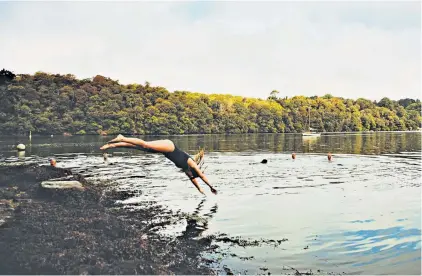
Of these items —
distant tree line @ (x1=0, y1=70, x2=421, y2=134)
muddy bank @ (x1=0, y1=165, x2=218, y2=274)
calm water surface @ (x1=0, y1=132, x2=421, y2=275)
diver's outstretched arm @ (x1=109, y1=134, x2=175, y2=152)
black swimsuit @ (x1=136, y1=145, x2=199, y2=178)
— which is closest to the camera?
muddy bank @ (x1=0, y1=165, x2=218, y2=274)

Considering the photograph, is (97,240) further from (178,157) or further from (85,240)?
(178,157)

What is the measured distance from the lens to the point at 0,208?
12617mm

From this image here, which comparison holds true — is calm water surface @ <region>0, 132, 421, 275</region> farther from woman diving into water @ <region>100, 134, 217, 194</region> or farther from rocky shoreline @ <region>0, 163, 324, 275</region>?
woman diving into water @ <region>100, 134, 217, 194</region>

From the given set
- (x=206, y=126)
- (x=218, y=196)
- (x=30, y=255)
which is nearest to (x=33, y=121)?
(x=206, y=126)

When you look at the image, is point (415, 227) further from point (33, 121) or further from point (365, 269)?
point (33, 121)

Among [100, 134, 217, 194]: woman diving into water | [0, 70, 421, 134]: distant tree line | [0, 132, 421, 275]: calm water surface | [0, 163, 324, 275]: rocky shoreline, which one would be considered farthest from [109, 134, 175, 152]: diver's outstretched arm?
[0, 70, 421, 134]: distant tree line

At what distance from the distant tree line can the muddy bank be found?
90621 mm

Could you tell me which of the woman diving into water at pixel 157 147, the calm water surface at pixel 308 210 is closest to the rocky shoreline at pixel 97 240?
the calm water surface at pixel 308 210

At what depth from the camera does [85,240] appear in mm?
9844

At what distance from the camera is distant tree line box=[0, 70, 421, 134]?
10162 centimetres

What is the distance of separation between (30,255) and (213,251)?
432 centimetres

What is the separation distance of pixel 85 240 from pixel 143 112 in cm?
11161

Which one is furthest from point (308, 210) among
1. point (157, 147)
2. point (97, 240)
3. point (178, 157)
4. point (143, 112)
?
point (143, 112)

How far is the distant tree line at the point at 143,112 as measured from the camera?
4001 inches
